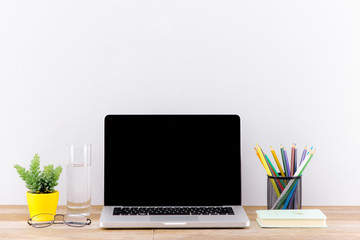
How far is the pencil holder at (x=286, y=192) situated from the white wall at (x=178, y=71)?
0.16 m

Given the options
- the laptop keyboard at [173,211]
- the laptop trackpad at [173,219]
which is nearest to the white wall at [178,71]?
the laptop keyboard at [173,211]

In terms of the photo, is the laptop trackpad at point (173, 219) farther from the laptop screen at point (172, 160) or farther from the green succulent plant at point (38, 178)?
the green succulent plant at point (38, 178)

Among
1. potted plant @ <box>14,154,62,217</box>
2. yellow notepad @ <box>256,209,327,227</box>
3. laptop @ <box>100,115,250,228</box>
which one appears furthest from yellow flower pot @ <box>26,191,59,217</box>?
yellow notepad @ <box>256,209,327,227</box>

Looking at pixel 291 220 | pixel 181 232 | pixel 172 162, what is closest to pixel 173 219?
pixel 181 232

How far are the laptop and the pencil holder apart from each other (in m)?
0.11

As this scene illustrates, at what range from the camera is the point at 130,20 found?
1.41 meters

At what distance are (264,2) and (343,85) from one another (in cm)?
37

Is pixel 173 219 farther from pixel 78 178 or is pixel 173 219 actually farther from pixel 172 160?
pixel 78 178

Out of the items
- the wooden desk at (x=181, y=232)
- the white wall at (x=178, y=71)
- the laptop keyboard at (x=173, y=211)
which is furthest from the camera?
the white wall at (x=178, y=71)

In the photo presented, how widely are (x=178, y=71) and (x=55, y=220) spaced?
1.94 feet

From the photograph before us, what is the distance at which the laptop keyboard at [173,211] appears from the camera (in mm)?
1209

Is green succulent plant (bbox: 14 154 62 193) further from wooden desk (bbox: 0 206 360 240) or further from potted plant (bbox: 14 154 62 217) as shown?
wooden desk (bbox: 0 206 360 240)

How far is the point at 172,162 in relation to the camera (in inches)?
51.4

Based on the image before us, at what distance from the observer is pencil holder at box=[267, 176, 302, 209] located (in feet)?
4.10
